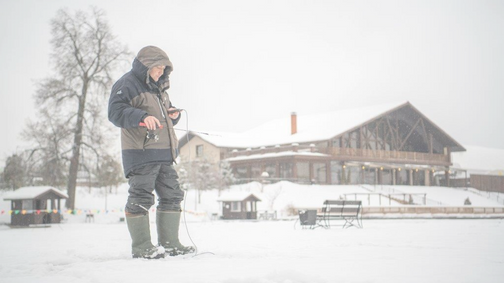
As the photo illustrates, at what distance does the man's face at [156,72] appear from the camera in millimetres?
4801

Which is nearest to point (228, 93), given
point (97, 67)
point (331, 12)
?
point (97, 67)

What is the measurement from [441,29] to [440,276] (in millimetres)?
32991

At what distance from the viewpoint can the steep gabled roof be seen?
41.0 metres

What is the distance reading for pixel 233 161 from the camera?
141ft

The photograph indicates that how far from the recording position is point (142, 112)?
14.0 ft

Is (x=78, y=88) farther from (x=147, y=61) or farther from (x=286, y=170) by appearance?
(x=147, y=61)

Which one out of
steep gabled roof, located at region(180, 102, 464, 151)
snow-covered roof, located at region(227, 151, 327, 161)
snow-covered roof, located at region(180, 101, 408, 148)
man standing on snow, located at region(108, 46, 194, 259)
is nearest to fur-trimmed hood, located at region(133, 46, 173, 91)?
man standing on snow, located at region(108, 46, 194, 259)

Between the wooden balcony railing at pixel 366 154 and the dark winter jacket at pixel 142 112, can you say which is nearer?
the dark winter jacket at pixel 142 112

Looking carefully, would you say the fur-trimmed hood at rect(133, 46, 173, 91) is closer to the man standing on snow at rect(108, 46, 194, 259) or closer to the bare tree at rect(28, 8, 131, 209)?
the man standing on snow at rect(108, 46, 194, 259)

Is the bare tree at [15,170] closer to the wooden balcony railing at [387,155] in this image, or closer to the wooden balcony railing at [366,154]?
the wooden balcony railing at [366,154]

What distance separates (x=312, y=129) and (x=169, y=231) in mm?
39478

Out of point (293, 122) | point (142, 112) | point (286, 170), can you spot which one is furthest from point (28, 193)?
point (293, 122)

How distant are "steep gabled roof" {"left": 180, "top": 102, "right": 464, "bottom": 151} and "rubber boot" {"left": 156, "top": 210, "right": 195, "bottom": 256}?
3420cm

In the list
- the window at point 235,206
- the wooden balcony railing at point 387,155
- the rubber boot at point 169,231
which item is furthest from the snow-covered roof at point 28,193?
the wooden balcony railing at point 387,155
